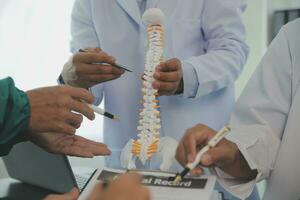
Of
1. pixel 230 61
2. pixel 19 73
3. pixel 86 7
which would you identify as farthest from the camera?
pixel 19 73

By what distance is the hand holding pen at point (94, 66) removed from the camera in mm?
946

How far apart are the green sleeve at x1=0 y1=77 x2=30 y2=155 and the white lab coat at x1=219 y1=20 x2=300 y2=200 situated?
39 cm

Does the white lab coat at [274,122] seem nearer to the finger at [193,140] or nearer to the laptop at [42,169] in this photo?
the finger at [193,140]

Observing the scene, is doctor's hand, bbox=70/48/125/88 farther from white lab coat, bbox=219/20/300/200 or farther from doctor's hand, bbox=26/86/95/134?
white lab coat, bbox=219/20/300/200

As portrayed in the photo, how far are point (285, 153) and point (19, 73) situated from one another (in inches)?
50.2

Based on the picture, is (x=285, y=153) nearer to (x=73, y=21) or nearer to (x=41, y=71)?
(x=73, y=21)

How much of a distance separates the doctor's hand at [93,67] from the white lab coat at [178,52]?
5.4 inches

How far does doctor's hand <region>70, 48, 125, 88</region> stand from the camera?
Answer: 3.10 ft

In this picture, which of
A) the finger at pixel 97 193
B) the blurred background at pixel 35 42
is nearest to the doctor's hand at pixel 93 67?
the finger at pixel 97 193

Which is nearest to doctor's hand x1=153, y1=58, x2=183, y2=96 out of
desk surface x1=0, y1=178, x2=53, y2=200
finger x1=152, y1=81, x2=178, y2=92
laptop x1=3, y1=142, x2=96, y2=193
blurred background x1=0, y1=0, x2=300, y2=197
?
finger x1=152, y1=81, x2=178, y2=92

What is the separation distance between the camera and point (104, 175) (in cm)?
70

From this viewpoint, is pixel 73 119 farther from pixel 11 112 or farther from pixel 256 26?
pixel 256 26

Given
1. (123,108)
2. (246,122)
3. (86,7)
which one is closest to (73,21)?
(86,7)

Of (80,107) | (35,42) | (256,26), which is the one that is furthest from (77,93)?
(256,26)
